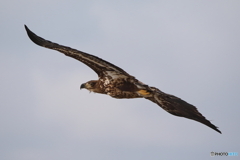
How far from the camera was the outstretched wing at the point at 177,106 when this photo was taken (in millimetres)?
13297

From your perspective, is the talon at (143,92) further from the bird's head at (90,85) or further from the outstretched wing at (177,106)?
the bird's head at (90,85)

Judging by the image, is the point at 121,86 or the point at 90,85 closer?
the point at 121,86

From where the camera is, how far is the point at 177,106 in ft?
46.5

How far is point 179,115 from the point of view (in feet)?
46.5

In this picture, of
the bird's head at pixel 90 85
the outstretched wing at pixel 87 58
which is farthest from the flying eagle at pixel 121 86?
the bird's head at pixel 90 85

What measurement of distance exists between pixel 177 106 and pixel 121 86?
2.08 meters

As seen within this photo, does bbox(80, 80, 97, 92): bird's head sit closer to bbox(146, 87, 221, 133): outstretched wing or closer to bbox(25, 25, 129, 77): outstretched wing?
bbox(25, 25, 129, 77): outstretched wing

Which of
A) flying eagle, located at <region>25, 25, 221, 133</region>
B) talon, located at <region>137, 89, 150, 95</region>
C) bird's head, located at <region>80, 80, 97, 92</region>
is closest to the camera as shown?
flying eagle, located at <region>25, 25, 221, 133</region>

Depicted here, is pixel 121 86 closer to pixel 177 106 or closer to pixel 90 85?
pixel 90 85

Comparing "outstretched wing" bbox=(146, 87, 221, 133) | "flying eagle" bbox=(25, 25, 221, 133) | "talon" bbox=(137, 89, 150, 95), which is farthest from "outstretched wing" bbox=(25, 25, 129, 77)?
"outstretched wing" bbox=(146, 87, 221, 133)

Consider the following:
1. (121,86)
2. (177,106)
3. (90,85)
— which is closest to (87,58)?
(121,86)

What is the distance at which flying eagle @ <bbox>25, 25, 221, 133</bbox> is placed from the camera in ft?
44.2

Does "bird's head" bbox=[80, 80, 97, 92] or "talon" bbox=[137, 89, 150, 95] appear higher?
"bird's head" bbox=[80, 80, 97, 92]

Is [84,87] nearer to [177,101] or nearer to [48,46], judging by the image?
[48,46]
